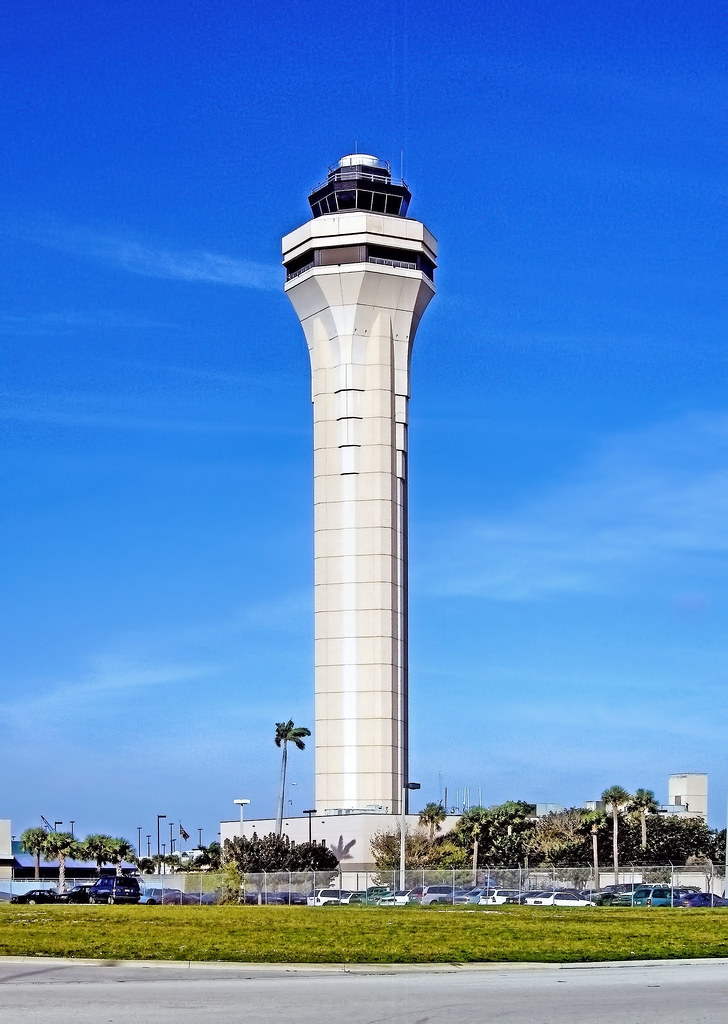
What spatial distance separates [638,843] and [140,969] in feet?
340

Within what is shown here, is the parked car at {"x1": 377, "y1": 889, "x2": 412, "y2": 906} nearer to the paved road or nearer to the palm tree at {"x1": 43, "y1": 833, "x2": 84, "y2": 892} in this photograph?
the palm tree at {"x1": 43, "y1": 833, "x2": 84, "y2": 892}

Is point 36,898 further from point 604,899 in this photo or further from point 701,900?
point 701,900

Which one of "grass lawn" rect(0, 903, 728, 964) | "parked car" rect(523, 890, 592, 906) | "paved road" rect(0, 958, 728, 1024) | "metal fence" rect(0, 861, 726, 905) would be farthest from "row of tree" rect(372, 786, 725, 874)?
→ "paved road" rect(0, 958, 728, 1024)

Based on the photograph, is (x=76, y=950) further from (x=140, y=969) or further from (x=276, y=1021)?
(x=276, y=1021)

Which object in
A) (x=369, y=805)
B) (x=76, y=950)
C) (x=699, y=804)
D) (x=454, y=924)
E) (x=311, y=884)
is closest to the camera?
(x=76, y=950)

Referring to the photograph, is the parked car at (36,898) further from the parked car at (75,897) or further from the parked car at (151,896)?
the parked car at (151,896)

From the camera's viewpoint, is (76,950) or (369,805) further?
(369,805)

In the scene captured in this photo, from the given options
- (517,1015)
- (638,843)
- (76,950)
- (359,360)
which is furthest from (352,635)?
(517,1015)

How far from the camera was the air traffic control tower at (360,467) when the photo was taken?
394 feet

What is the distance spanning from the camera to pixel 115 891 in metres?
87.6

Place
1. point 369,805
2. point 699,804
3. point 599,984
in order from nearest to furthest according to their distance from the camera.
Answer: point 599,984 → point 369,805 → point 699,804

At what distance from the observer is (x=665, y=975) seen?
26594 millimetres

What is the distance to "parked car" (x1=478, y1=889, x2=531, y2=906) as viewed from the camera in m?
74.4

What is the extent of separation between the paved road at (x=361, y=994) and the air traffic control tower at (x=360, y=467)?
3613 inches
